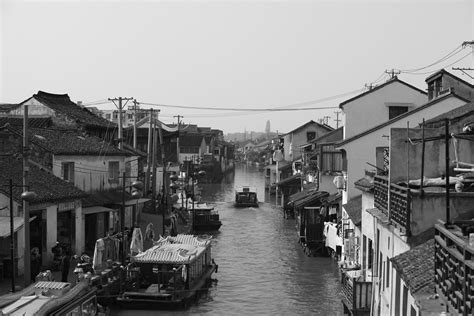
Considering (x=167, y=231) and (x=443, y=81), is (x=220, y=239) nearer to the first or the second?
(x=167, y=231)

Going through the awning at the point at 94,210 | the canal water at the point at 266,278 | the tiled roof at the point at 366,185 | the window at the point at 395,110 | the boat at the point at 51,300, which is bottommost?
the canal water at the point at 266,278

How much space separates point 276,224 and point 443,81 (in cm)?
2728

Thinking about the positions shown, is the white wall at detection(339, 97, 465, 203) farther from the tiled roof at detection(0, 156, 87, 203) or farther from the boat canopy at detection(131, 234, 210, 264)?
the tiled roof at detection(0, 156, 87, 203)

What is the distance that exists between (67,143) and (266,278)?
1361 cm

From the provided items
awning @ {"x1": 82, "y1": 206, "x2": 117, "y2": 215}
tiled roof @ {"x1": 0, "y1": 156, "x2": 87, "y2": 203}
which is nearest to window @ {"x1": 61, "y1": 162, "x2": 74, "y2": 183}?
awning @ {"x1": 82, "y1": 206, "x2": 117, "y2": 215}

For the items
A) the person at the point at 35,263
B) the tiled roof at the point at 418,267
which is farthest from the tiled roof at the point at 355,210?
the person at the point at 35,263

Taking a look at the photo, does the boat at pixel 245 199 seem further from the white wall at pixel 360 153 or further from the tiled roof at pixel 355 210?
the tiled roof at pixel 355 210

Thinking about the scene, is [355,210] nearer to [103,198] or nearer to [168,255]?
[168,255]

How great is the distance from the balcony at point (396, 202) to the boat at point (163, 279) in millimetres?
9956

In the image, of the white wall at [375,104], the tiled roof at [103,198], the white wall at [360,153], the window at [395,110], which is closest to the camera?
the white wall at [360,153]

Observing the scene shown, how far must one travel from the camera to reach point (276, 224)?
55.6 m

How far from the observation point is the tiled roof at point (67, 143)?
34031 mm

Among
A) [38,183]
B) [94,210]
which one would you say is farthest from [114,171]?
[38,183]

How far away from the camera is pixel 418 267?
13375 mm
